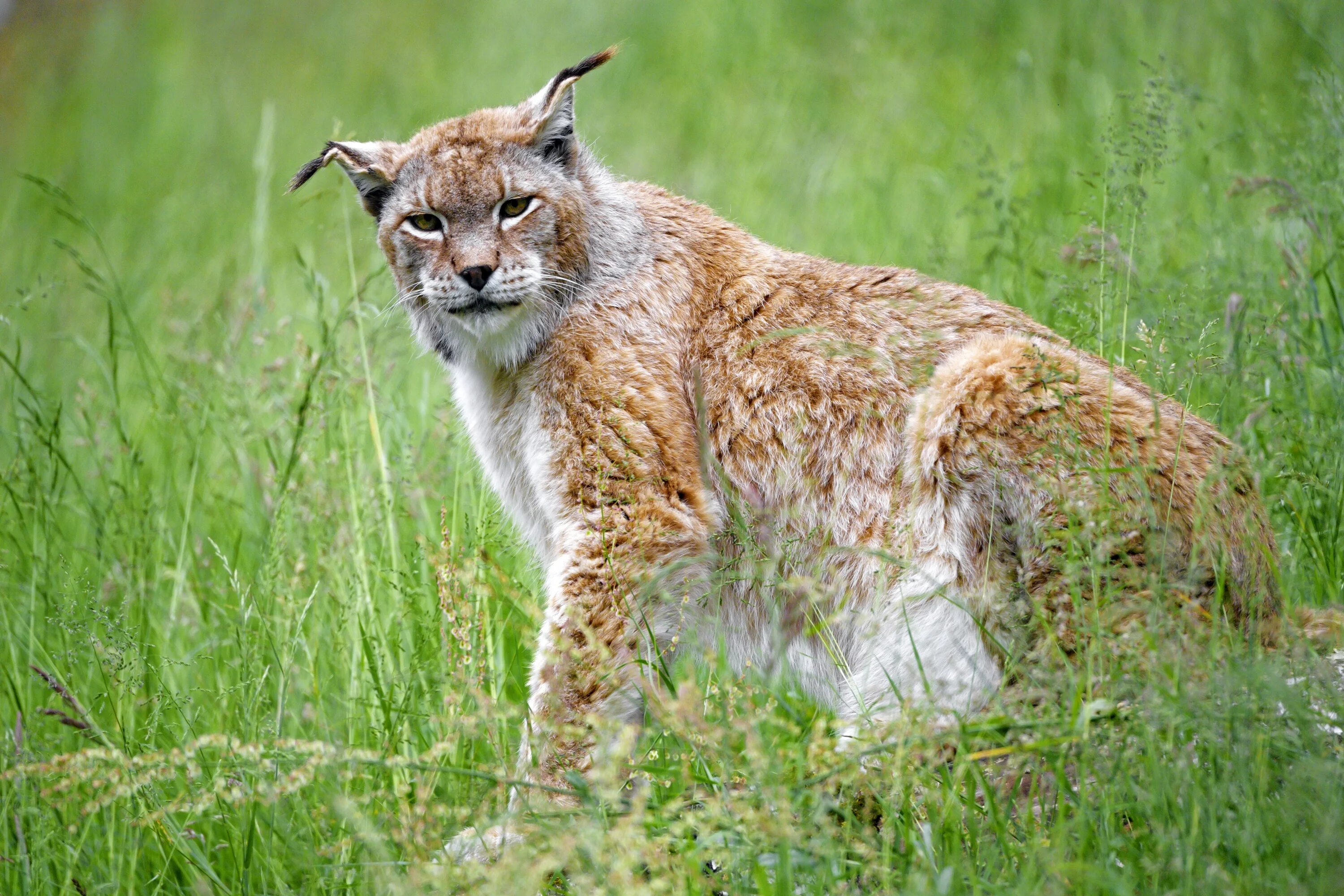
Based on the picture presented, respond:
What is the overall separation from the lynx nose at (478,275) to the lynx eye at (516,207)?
27 centimetres

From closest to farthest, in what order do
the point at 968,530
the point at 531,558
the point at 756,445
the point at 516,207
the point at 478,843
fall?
the point at 478,843 → the point at 968,530 → the point at 756,445 → the point at 516,207 → the point at 531,558

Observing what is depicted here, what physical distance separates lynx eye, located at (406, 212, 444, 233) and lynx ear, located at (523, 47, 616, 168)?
17.2 inches

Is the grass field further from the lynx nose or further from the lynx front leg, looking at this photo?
the lynx nose

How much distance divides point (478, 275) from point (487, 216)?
265 millimetres

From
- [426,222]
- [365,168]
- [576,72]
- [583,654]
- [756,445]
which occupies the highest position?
[576,72]

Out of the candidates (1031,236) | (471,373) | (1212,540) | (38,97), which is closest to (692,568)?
(471,373)

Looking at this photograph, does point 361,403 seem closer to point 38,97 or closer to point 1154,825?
point 1154,825

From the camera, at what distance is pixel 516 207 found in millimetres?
3766

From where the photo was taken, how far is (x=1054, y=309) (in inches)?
156

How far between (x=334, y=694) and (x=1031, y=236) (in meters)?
3.97

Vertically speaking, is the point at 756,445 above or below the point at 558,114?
below

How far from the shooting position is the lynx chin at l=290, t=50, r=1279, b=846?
2.92 meters

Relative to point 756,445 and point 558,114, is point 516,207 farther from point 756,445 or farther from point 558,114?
point 756,445

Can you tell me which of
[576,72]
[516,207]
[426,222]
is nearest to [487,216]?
[516,207]
